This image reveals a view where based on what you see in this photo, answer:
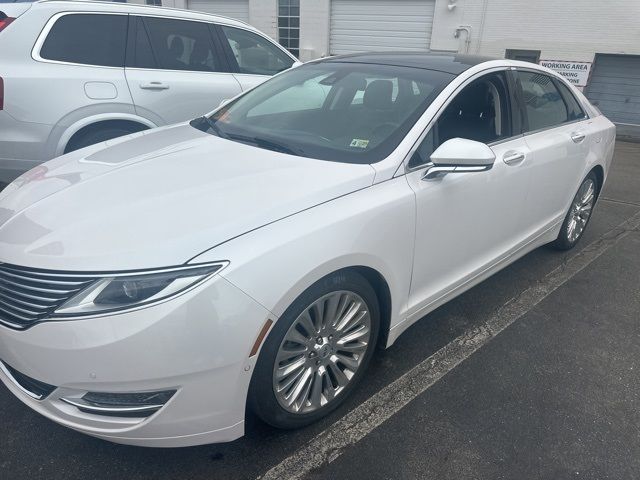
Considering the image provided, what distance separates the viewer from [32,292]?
67.9 inches

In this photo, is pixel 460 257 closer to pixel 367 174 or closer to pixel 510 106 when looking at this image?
pixel 367 174

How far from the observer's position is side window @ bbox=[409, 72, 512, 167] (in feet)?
8.16

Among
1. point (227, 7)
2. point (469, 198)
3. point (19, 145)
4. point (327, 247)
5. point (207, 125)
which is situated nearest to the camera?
point (327, 247)

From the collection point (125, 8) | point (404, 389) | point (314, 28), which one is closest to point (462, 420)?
point (404, 389)

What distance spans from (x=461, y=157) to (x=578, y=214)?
251 cm

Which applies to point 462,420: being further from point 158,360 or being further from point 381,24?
point 381,24

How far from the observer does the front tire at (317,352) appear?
1899 mm

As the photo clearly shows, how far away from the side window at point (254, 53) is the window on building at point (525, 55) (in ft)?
29.4

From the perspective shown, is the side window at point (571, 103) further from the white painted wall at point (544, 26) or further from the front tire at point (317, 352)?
the white painted wall at point (544, 26)

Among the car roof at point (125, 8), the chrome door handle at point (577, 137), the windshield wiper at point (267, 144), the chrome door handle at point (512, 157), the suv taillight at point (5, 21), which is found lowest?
the chrome door handle at point (577, 137)

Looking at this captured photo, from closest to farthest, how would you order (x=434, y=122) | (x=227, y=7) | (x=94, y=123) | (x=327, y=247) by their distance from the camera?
1. (x=327, y=247)
2. (x=434, y=122)
3. (x=94, y=123)
4. (x=227, y=7)

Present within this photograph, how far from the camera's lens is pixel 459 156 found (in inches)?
88.8

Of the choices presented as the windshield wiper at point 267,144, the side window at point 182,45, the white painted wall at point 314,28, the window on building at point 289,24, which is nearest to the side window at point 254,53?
the side window at point 182,45

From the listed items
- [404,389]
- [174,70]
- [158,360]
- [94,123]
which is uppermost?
[174,70]
